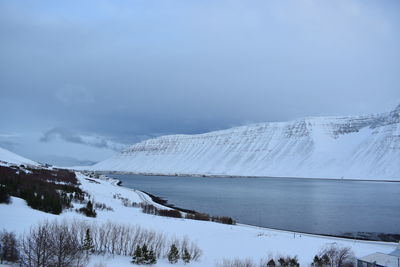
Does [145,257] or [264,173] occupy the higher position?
[264,173]

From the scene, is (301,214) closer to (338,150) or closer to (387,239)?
(387,239)

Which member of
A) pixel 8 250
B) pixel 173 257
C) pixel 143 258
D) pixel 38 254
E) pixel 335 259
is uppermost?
pixel 38 254

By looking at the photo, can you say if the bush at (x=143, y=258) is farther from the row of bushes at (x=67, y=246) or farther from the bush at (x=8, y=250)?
the bush at (x=8, y=250)

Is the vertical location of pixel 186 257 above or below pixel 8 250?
below

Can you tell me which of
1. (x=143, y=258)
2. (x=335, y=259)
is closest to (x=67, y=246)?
(x=143, y=258)

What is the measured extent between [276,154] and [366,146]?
156 feet

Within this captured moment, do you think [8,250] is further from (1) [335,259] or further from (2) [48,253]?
(1) [335,259]

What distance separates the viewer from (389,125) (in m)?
172

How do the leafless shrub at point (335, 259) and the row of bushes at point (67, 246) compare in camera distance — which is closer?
the row of bushes at point (67, 246)

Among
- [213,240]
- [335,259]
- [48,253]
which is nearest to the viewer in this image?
[48,253]

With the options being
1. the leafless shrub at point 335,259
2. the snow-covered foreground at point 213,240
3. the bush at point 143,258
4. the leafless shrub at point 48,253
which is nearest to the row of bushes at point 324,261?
the leafless shrub at point 335,259

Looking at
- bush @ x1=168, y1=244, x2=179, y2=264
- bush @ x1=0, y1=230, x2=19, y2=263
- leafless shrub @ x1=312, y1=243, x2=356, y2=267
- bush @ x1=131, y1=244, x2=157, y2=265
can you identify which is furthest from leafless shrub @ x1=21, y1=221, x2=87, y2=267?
leafless shrub @ x1=312, y1=243, x2=356, y2=267

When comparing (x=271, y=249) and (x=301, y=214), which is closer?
(x=271, y=249)

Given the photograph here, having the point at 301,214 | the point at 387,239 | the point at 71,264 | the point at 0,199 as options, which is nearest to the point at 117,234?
the point at 71,264
